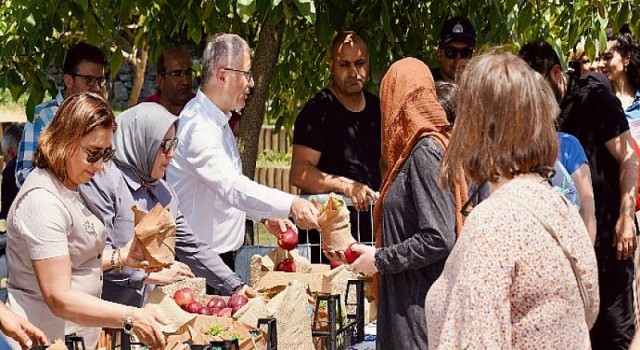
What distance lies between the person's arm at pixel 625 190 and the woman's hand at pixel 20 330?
114 inches

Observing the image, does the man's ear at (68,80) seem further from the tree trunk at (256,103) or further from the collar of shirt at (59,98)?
the tree trunk at (256,103)

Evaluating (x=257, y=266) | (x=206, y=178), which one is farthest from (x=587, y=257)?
(x=206, y=178)

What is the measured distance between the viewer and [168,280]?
13.3ft

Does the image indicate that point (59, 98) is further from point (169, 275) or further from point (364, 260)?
point (364, 260)

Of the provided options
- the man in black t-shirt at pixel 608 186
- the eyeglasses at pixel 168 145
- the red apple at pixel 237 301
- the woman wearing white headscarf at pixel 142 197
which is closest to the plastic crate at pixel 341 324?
the red apple at pixel 237 301

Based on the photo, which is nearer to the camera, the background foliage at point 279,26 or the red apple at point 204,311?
the red apple at point 204,311

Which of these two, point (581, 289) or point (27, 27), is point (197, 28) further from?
point (581, 289)

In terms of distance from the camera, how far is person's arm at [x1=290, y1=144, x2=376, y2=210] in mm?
5191

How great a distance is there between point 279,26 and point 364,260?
8.68ft

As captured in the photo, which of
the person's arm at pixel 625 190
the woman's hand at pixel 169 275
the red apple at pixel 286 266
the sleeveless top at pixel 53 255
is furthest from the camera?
the person's arm at pixel 625 190

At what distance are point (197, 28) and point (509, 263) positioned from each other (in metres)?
3.65

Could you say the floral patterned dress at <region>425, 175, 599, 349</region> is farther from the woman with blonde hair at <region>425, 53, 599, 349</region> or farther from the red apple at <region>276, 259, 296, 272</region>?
the red apple at <region>276, 259, 296, 272</region>

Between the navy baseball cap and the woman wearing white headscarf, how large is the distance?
1.85m

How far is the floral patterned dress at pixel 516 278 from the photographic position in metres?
2.39
